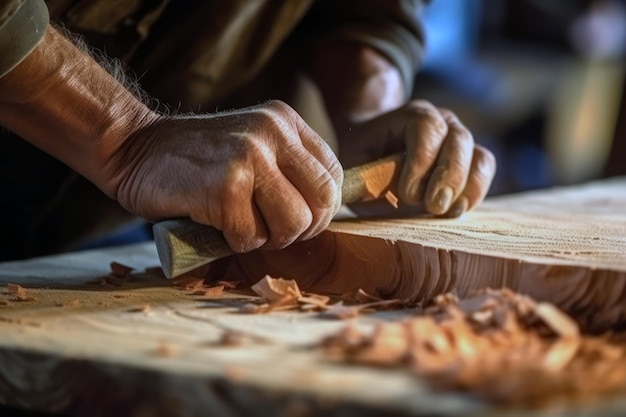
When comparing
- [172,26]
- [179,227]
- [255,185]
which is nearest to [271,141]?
[255,185]

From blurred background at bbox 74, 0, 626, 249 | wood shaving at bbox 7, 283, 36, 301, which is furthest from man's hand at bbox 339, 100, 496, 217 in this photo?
blurred background at bbox 74, 0, 626, 249

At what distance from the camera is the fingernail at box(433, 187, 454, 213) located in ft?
4.94

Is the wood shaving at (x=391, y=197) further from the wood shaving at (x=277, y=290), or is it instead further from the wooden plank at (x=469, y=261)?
the wood shaving at (x=277, y=290)

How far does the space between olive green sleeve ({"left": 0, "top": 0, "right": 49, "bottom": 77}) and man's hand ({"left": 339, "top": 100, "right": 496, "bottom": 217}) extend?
65 centimetres

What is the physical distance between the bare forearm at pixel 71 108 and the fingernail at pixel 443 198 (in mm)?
548

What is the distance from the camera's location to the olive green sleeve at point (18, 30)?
111cm

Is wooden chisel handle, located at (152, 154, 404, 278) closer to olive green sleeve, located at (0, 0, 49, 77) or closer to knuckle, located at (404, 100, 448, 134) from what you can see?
olive green sleeve, located at (0, 0, 49, 77)

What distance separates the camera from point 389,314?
1.07 meters

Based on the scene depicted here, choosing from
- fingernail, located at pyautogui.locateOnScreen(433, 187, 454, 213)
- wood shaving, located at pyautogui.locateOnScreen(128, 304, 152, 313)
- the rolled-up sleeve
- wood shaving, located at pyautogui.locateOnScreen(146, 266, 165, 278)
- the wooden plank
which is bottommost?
wood shaving, located at pyautogui.locateOnScreen(146, 266, 165, 278)

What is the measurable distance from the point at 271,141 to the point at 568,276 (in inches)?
17.7

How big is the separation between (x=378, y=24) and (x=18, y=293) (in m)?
1.35

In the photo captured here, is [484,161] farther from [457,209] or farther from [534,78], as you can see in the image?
[534,78]

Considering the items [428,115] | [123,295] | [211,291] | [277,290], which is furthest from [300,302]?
[428,115]

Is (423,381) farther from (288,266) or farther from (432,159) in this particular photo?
(432,159)
